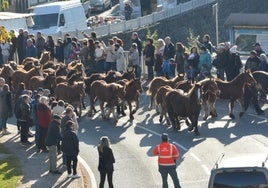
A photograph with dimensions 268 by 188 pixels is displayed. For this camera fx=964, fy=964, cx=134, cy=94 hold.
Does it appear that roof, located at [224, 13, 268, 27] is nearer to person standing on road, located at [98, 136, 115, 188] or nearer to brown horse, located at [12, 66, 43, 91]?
brown horse, located at [12, 66, 43, 91]

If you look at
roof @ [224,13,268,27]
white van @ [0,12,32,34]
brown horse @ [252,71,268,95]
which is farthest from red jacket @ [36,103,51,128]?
white van @ [0,12,32,34]

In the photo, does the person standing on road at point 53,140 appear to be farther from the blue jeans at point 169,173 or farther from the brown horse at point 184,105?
the brown horse at point 184,105

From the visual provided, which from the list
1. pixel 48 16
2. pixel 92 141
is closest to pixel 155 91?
A: pixel 92 141

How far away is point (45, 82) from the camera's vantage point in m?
35.6

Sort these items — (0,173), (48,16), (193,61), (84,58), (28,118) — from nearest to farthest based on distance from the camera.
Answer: (0,173), (28,118), (193,61), (84,58), (48,16)

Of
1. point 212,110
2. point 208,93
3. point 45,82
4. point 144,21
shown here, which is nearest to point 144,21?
point 144,21

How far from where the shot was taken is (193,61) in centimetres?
3712

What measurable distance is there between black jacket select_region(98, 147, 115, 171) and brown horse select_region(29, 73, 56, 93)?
38.5 ft

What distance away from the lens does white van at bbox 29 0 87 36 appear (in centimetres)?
5425

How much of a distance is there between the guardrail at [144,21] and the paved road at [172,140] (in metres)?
16.9

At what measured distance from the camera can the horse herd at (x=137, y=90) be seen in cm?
3094

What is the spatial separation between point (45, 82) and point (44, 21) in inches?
778

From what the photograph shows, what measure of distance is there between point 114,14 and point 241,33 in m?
34.2

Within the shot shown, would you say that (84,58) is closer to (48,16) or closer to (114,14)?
(48,16)
